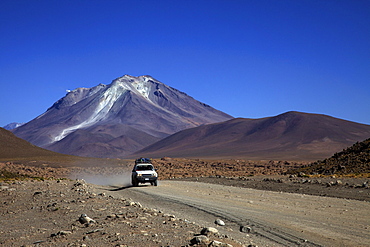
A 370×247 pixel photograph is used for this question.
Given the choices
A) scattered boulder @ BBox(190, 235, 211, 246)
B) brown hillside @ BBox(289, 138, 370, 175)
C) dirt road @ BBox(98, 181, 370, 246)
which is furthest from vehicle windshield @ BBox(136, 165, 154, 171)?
scattered boulder @ BBox(190, 235, 211, 246)

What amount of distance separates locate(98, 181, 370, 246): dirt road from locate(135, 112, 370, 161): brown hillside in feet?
386

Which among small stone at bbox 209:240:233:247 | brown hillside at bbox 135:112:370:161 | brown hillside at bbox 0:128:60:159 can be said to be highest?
brown hillside at bbox 135:112:370:161

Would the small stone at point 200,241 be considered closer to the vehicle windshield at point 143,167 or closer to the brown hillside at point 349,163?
the vehicle windshield at point 143,167

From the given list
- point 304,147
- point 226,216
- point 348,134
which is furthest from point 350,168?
point 348,134

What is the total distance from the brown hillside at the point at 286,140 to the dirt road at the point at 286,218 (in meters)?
118

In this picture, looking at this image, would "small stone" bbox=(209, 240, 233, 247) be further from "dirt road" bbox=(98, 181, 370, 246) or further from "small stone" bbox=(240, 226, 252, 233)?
"small stone" bbox=(240, 226, 252, 233)

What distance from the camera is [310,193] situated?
797 inches

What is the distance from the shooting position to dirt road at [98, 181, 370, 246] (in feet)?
32.1

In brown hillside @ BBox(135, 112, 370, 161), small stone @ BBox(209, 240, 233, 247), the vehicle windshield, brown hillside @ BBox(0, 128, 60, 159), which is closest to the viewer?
small stone @ BBox(209, 240, 233, 247)

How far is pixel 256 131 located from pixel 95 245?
186402mm

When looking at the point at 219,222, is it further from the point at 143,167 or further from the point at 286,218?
the point at 143,167

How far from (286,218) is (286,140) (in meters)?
159

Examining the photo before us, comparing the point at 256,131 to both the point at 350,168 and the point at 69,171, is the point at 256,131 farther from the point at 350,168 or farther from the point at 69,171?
the point at 350,168

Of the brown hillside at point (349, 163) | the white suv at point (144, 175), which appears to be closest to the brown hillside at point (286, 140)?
the brown hillside at point (349, 163)
